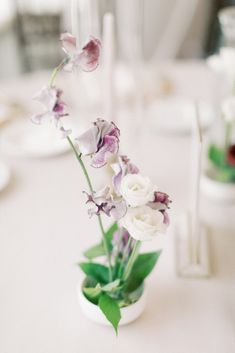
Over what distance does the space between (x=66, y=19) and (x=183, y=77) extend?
109 centimetres

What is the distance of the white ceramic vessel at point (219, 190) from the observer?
3.35 ft

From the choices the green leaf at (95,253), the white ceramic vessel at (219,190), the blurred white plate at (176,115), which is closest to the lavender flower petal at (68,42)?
the green leaf at (95,253)

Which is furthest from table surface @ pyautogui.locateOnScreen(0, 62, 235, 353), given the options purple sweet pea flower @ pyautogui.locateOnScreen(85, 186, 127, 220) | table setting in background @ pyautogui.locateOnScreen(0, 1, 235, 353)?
purple sweet pea flower @ pyautogui.locateOnScreen(85, 186, 127, 220)

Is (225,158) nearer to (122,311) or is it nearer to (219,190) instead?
(219,190)

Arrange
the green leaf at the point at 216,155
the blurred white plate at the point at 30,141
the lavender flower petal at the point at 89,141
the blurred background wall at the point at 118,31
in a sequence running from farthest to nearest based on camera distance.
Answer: the blurred background wall at the point at 118,31 → the blurred white plate at the point at 30,141 → the green leaf at the point at 216,155 → the lavender flower petal at the point at 89,141

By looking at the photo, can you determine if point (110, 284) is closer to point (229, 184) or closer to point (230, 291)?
point (230, 291)

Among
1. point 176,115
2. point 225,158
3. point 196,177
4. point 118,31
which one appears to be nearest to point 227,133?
point 225,158

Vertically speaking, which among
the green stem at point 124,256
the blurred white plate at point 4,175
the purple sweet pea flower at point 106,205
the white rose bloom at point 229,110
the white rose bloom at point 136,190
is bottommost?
the blurred white plate at point 4,175

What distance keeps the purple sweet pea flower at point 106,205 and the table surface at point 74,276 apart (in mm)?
231

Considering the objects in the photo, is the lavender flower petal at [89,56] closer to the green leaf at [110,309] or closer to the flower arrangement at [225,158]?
the green leaf at [110,309]

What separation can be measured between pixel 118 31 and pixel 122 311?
82.3 inches

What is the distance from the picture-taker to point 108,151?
0.59 meters

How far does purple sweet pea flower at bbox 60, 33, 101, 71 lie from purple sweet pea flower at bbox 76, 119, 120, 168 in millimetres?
78

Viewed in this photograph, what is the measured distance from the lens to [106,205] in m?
0.61
